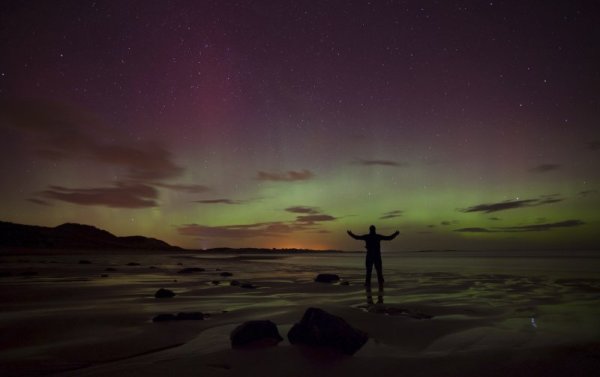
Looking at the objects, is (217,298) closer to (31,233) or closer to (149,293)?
(149,293)

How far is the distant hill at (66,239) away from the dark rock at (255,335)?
3599 inches

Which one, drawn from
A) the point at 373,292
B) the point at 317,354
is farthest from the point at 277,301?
the point at 317,354

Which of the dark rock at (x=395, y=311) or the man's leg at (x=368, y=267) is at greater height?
the man's leg at (x=368, y=267)

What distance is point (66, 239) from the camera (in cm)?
12131

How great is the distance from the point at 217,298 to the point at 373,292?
491 cm

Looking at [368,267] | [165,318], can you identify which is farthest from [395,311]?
[368,267]

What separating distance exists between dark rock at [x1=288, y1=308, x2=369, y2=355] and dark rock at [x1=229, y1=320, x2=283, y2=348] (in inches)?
10.8

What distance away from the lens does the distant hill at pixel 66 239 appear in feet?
292

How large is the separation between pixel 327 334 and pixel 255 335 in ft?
3.60

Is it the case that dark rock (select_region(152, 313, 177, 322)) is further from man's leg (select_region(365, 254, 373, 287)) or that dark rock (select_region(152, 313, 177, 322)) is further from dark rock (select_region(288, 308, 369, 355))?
man's leg (select_region(365, 254, 373, 287))

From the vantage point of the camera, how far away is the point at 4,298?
10.8 m

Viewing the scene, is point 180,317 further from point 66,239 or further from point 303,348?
point 66,239

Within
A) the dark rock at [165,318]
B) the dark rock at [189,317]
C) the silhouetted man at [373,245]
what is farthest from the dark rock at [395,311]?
the silhouetted man at [373,245]

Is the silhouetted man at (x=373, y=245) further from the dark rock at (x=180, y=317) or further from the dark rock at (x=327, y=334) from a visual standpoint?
the dark rock at (x=327, y=334)
